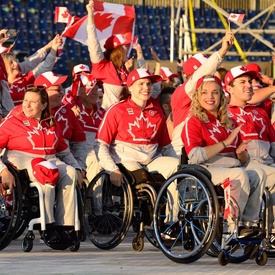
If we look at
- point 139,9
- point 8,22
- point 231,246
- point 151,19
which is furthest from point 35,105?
point 139,9

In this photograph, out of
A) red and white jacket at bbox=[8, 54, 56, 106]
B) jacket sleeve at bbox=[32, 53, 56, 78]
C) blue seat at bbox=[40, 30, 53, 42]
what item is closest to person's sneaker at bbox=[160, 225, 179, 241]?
red and white jacket at bbox=[8, 54, 56, 106]

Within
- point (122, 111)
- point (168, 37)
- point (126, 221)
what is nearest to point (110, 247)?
point (126, 221)

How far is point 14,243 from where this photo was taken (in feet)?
40.2

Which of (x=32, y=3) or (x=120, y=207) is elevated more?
(x=32, y=3)

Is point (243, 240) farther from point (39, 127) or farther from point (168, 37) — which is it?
point (168, 37)

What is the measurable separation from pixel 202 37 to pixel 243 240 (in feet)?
66.6

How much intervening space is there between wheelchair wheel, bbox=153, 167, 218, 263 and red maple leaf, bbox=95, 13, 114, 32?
6.25 meters

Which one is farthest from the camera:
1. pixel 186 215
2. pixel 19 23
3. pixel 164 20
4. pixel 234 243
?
pixel 164 20

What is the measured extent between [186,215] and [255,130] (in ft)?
4.54

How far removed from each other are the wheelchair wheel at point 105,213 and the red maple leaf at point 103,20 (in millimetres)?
5156

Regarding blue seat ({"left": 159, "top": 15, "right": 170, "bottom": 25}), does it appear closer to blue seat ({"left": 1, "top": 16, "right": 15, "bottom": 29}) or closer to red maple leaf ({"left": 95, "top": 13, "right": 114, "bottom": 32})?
blue seat ({"left": 1, "top": 16, "right": 15, "bottom": 29})

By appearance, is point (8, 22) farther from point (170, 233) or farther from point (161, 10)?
point (170, 233)

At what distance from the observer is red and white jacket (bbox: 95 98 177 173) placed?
11.8m

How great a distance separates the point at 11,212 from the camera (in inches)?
440
